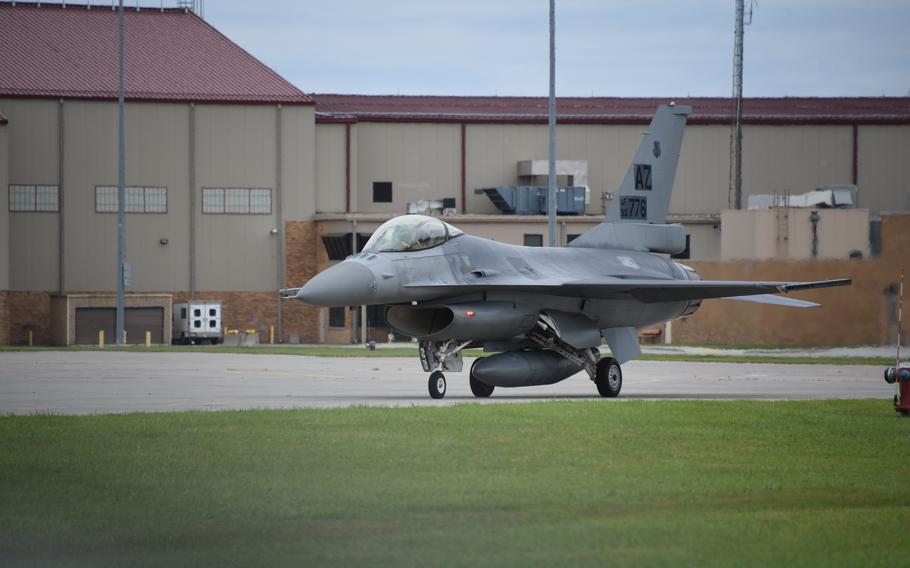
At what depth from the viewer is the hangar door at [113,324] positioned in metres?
62.3

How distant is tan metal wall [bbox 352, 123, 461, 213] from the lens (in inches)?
2670

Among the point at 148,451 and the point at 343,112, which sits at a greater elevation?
the point at 343,112

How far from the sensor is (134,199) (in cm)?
6372

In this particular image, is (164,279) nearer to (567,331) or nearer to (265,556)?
(567,331)

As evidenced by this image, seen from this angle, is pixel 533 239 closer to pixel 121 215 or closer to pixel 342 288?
pixel 121 215

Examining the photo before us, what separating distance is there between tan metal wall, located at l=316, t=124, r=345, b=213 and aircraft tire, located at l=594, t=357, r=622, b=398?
140 ft

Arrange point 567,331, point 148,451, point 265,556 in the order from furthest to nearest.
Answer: point 567,331
point 148,451
point 265,556

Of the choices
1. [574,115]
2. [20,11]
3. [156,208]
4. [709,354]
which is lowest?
[709,354]

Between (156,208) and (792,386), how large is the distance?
41.2 m

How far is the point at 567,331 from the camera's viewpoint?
2498 cm

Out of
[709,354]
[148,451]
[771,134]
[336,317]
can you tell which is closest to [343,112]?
[336,317]

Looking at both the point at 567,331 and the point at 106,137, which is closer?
the point at 567,331

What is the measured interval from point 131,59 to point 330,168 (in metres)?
10.3

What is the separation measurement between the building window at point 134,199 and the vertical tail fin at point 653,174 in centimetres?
3875
